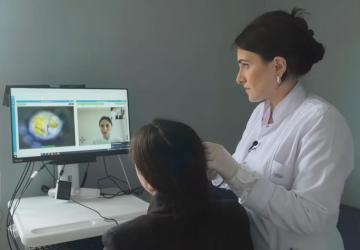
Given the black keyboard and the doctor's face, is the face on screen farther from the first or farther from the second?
the doctor's face

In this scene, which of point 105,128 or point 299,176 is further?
point 105,128

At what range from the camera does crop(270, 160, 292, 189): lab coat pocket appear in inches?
42.7

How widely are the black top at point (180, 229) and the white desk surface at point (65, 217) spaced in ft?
1.83

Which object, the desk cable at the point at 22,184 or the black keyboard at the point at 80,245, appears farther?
the desk cable at the point at 22,184

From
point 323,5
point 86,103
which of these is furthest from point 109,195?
point 323,5

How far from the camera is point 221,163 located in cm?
101

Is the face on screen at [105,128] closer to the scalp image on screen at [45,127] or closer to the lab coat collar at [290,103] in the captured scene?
the scalp image on screen at [45,127]

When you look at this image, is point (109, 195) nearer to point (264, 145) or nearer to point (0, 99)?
point (0, 99)

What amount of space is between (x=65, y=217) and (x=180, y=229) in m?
0.79

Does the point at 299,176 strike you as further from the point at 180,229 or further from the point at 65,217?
the point at 65,217

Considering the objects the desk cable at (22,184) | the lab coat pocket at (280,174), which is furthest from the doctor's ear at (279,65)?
the desk cable at (22,184)

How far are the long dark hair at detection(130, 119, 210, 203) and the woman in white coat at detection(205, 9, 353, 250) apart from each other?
48 millimetres

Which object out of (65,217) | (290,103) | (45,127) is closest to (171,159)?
(290,103)

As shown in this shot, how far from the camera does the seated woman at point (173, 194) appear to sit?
96 cm
